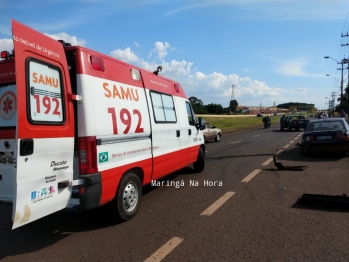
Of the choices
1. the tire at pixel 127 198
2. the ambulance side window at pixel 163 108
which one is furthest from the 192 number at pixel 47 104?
the ambulance side window at pixel 163 108

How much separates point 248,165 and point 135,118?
5.75m

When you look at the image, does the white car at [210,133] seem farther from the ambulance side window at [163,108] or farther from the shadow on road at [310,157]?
the ambulance side window at [163,108]

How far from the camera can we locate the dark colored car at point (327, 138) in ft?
36.3

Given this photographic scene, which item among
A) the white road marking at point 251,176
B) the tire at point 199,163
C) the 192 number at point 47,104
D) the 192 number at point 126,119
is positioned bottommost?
the white road marking at point 251,176

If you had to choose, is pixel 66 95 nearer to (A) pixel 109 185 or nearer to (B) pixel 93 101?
(B) pixel 93 101

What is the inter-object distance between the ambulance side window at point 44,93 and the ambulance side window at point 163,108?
222 centimetres

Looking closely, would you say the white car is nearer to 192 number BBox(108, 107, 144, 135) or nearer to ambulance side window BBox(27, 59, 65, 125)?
192 number BBox(108, 107, 144, 135)

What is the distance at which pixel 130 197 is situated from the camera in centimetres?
510

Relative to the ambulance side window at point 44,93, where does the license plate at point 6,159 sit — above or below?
below

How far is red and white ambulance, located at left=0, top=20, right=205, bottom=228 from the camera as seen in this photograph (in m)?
3.62

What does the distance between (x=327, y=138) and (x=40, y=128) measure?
10.2 m

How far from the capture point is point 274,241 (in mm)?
4070

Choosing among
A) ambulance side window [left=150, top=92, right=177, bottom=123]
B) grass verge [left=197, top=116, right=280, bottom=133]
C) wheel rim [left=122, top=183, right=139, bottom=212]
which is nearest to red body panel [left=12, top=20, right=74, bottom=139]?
wheel rim [left=122, top=183, right=139, bottom=212]

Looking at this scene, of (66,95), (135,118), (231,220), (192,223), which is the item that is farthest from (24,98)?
(231,220)
